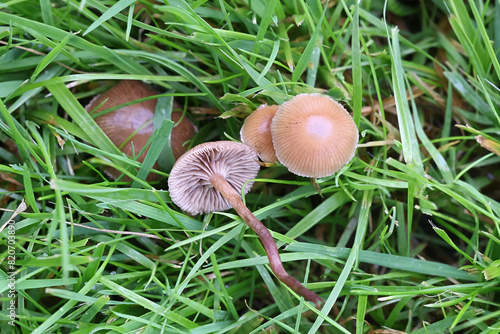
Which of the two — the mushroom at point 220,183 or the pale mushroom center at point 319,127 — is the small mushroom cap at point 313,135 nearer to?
the pale mushroom center at point 319,127

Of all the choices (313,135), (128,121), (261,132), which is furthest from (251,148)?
(128,121)

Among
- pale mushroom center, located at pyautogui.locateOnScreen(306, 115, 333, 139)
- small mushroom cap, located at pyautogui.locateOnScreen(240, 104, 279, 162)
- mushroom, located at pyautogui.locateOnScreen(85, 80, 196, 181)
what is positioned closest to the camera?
pale mushroom center, located at pyautogui.locateOnScreen(306, 115, 333, 139)

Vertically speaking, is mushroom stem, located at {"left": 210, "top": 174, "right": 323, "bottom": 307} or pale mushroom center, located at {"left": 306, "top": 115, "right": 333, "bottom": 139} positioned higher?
pale mushroom center, located at {"left": 306, "top": 115, "right": 333, "bottom": 139}

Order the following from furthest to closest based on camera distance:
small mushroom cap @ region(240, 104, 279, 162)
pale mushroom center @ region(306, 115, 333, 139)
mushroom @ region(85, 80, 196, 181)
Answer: mushroom @ region(85, 80, 196, 181) → small mushroom cap @ region(240, 104, 279, 162) → pale mushroom center @ region(306, 115, 333, 139)

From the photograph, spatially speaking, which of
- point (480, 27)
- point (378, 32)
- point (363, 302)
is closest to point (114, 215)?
point (363, 302)

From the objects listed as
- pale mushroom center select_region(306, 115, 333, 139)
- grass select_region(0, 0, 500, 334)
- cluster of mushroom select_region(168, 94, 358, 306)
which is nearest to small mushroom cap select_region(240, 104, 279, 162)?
cluster of mushroom select_region(168, 94, 358, 306)

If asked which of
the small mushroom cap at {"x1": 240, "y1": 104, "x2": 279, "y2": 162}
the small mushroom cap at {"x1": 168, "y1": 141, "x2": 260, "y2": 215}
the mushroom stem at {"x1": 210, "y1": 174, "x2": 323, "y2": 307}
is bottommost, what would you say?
the mushroom stem at {"x1": 210, "y1": 174, "x2": 323, "y2": 307}

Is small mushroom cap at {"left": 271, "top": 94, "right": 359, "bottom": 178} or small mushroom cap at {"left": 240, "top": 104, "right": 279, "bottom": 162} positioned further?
small mushroom cap at {"left": 240, "top": 104, "right": 279, "bottom": 162}

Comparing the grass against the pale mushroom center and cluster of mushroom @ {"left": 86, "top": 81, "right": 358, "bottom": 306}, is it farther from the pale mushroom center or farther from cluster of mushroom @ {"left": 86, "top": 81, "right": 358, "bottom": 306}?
the pale mushroom center

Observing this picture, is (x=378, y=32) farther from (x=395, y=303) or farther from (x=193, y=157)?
(x=395, y=303)
